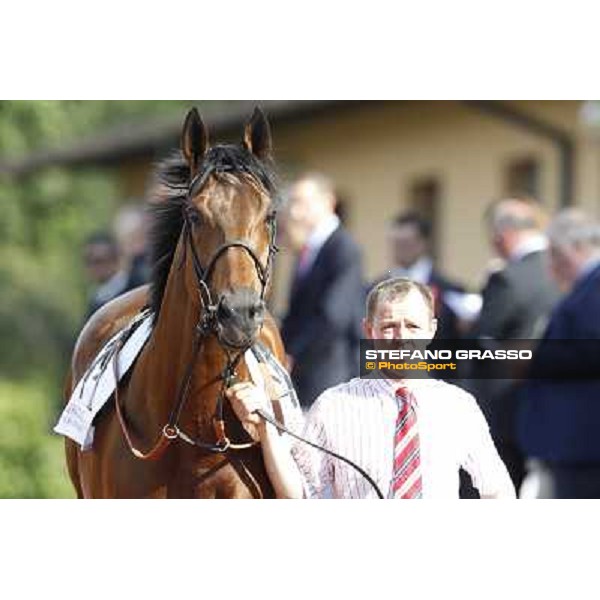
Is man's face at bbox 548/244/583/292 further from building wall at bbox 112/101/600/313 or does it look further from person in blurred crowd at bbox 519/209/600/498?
building wall at bbox 112/101/600/313

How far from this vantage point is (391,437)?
498cm

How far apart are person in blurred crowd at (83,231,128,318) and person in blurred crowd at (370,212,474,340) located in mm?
1143

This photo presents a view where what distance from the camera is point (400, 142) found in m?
15.0

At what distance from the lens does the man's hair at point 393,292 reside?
5.02 m

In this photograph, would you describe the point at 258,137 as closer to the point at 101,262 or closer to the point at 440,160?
the point at 101,262

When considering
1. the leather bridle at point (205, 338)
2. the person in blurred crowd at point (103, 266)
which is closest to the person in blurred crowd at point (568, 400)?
the leather bridle at point (205, 338)

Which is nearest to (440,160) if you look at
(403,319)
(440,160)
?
(440,160)

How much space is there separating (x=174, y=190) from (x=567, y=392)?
1.72 m

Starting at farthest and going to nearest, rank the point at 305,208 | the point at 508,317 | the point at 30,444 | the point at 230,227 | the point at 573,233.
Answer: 1. the point at 30,444
2. the point at 573,233
3. the point at 508,317
4. the point at 305,208
5. the point at 230,227

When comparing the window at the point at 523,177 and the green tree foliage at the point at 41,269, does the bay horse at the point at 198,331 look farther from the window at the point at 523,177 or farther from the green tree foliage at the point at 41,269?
the window at the point at 523,177

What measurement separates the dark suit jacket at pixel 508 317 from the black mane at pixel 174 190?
3.42ft

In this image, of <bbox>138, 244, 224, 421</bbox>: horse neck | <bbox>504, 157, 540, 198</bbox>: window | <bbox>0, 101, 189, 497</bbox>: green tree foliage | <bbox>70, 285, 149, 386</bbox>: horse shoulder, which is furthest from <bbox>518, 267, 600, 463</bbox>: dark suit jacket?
<bbox>504, 157, 540, 198</bbox>: window
